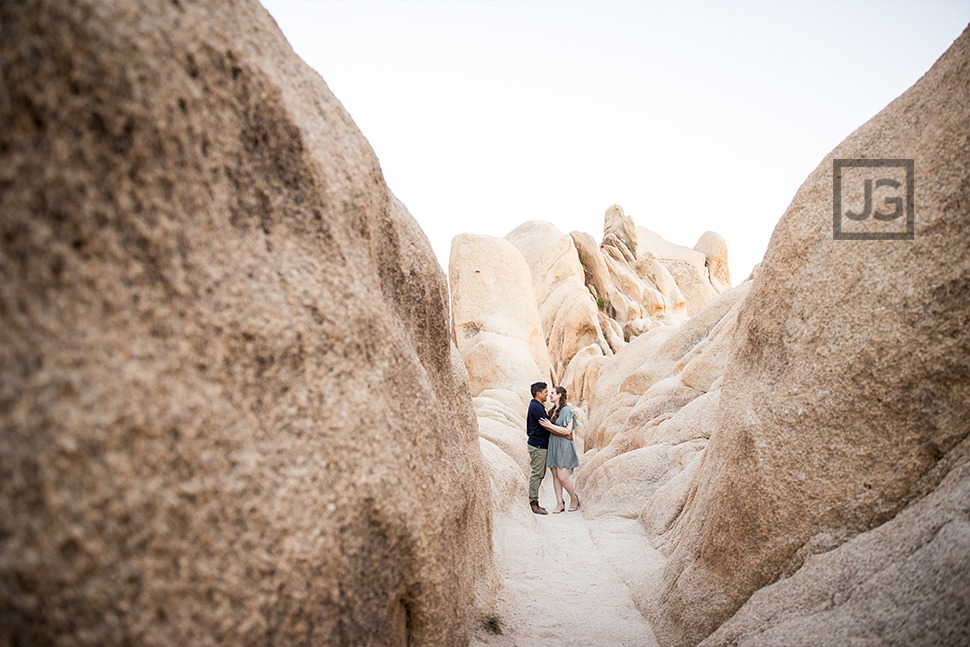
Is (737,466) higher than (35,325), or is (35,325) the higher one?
(35,325)

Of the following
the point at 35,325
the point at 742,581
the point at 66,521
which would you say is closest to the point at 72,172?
the point at 35,325

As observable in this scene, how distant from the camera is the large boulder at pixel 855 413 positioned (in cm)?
262

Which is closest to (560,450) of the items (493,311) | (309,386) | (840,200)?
(840,200)

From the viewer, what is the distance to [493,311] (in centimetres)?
2180

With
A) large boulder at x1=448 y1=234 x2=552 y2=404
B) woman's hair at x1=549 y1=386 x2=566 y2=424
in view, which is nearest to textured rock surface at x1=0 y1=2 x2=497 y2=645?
woman's hair at x1=549 y1=386 x2=566 y2=424

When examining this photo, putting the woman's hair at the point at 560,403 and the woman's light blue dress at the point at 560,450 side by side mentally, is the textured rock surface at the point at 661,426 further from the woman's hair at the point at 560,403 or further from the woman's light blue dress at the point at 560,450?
the woman's hair at the point at 560,403

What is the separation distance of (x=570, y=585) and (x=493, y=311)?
16.8 m

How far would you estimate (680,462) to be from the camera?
841 cm

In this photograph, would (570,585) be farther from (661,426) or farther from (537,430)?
(661,426)

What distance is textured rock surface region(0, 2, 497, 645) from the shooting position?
54.5 inches

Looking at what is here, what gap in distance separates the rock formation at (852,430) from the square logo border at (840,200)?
0.04 m

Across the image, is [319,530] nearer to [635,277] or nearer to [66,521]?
[66,521]

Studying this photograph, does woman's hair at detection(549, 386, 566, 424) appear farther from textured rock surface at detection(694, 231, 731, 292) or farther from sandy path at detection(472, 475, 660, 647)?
textured rock surface at detection(694, 231, 731, 292)

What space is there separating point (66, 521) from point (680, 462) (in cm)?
819
